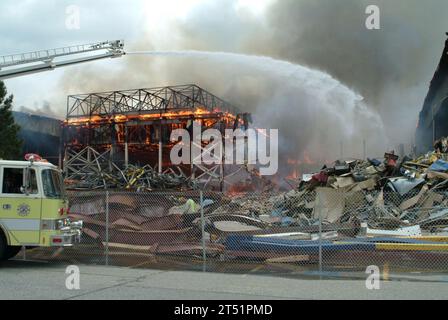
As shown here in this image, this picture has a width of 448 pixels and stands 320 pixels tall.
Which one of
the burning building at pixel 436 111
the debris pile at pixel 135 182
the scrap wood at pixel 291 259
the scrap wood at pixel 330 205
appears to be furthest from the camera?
the burning building at pixel 436 111

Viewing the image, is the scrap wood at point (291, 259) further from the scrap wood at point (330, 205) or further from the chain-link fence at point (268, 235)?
the scrap wood at point (330, 205)

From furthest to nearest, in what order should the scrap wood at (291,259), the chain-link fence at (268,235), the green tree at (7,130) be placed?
the green tree at (7,130) < the scrap wood at (291,259) < the chain-link fence at (268,235)

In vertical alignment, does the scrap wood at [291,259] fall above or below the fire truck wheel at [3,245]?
below

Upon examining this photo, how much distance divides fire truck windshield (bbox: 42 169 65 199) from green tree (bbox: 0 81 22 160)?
1978cm

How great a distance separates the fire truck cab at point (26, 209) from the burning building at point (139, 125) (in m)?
23.2

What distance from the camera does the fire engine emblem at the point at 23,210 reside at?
355 inches

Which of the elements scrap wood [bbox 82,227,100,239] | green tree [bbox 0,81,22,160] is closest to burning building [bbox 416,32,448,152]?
scrap wood [bbox 82,227,100,239]

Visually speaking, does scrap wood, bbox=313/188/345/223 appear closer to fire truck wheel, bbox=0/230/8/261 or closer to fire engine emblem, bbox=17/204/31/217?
fire engine emblem, bbox=17/204/31/217

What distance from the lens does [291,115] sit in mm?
40812

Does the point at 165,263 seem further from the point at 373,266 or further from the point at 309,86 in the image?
the point at 309,86

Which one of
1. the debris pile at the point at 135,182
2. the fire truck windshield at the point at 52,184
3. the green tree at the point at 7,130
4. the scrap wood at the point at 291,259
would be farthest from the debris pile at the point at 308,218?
the green tree at the point at 7,130

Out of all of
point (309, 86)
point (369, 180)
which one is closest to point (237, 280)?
point (369, 180)

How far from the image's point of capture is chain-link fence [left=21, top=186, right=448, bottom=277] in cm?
936

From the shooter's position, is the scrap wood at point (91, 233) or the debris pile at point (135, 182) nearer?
the scrap wood at point (91, 233)
